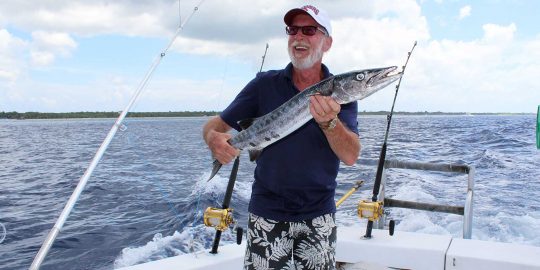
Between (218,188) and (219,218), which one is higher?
(219,218)

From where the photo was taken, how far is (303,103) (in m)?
2.78

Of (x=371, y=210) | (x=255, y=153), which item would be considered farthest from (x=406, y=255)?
(x=255, y=153)

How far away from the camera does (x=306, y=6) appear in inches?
115

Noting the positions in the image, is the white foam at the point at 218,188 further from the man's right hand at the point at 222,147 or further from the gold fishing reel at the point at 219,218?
the man's right hand at the point at 222,147

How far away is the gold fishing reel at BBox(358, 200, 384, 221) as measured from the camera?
428 cm

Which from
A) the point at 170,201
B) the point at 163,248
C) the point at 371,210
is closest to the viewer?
the point at 371,210

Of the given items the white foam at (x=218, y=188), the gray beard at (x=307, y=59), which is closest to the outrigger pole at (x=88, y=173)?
the gray beard at (x=307, y=59)

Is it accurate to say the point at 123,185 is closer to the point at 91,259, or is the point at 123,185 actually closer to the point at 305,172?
the point at 91,259

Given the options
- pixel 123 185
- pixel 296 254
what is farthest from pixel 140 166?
pixel 296 254

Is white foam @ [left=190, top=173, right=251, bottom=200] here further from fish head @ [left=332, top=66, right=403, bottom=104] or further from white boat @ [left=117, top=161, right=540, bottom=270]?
fish head @ [left=332, top=66, right=403, bottom=104]

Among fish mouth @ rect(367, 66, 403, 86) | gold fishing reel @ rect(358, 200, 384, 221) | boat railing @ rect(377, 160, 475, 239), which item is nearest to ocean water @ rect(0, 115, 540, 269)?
gold fishing reel @ rect(358, 200, 384, 221)

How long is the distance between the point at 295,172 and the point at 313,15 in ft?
3.16

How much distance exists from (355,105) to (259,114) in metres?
0.65

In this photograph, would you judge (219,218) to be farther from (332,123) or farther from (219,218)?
(332,123)
